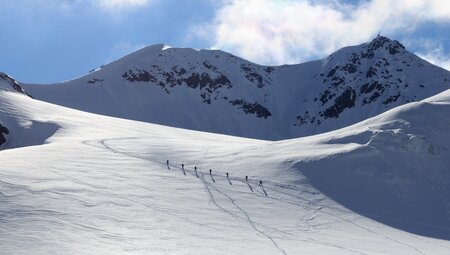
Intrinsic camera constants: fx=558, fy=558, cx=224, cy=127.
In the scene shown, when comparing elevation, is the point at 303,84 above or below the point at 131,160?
above

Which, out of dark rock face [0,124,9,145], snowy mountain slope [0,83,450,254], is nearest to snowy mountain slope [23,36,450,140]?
dark rock face [0,124,9,145]

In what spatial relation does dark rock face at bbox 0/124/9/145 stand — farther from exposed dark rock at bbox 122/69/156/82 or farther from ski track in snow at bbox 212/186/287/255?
exposed dark rock at bbox 122/69/156/82

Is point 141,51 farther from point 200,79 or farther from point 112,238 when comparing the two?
point 112,238

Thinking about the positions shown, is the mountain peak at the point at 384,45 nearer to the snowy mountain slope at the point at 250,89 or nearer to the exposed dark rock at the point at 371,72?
the snowy mountain slope at the point at 250,89

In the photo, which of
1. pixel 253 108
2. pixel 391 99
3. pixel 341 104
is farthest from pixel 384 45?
pixel 253 108

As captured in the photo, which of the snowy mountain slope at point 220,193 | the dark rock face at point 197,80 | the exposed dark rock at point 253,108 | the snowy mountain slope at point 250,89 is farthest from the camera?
the dark rock face at point 197,80

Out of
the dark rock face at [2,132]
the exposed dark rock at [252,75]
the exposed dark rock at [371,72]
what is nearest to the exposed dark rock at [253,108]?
the exposed dark rock at [252,75]

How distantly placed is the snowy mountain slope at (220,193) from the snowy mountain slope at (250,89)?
3336 inches

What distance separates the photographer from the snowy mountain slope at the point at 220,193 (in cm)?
1842

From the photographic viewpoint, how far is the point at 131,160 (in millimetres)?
34781

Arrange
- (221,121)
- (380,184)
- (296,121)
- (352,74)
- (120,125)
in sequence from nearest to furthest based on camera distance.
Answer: (380,184) → (120,125) → (221,121) → (296,121) → (352,74)

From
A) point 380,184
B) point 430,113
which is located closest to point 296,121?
point 430,113

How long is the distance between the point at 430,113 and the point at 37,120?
35.2 m

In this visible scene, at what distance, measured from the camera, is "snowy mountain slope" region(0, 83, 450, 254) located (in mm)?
18422
